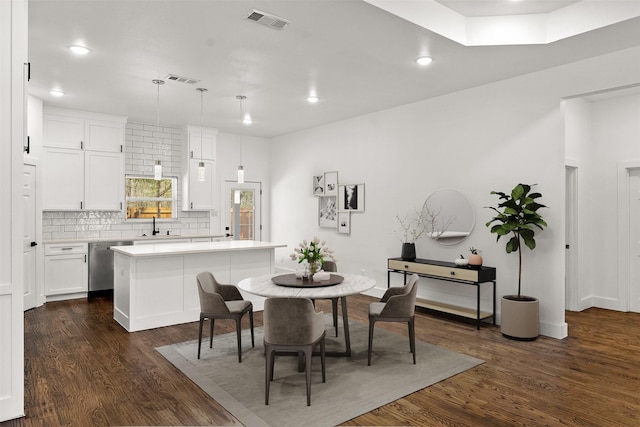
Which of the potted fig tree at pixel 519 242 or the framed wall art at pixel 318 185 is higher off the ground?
the framed wall art at pixel 318 185

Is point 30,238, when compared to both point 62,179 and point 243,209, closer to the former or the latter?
point 62,179

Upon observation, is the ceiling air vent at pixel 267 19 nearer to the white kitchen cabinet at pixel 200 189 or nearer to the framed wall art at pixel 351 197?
the framed wall art at pixel 351 197

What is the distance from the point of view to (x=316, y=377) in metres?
3.40

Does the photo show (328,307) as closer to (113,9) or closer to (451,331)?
(451,331)

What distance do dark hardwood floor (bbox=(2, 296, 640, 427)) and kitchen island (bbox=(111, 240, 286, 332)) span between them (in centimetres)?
18

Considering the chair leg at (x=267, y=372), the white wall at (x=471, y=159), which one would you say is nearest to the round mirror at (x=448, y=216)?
the white wall at (x=471, y=159)

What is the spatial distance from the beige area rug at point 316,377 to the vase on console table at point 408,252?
1439 millimetres

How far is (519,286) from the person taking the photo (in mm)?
4555

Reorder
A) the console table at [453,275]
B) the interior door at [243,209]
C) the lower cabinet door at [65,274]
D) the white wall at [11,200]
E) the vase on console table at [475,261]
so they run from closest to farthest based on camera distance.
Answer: the white wall at [11,200]
the console table at [453,275]
the vase on console table at [475,261]
the lower cabinet door at [65,274]
the interior door at [243,209]

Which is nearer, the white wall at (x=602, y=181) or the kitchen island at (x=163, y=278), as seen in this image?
the kitchen island at (x=163, y=278)

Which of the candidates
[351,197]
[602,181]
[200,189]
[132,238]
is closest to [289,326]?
[351,197]

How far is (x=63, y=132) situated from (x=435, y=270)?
593 cm

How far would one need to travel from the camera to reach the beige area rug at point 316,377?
284 cm

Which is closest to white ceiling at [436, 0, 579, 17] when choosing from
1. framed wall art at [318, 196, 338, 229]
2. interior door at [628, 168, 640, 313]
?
interior door at [628, 168, 640, 313]
